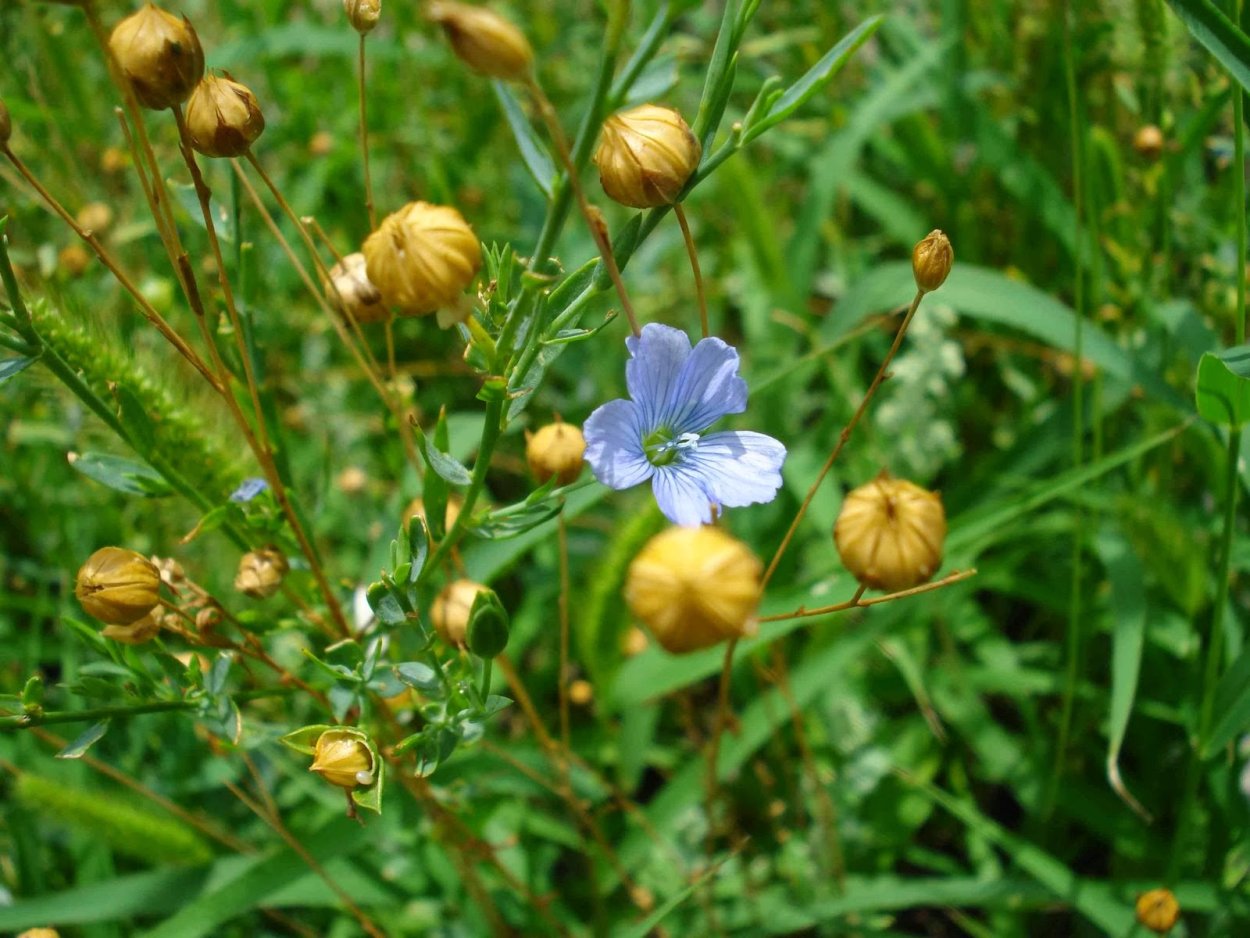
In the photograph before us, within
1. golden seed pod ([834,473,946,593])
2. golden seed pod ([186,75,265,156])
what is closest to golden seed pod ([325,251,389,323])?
golden seed pod ([186,75,265,156])

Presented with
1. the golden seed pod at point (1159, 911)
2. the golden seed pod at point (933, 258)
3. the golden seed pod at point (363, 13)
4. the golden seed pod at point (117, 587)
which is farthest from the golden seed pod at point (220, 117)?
the golden seed pod at point (1159, 911)

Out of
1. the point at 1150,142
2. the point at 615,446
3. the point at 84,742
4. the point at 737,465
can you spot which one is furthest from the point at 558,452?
the point at 1150,142

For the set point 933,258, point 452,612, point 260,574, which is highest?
point 933,258

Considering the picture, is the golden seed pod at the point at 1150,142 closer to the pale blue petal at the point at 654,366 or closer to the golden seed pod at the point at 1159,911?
the pale blue petal at the point at 654,366

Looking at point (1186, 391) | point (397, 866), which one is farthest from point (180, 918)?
point (1186, 391)

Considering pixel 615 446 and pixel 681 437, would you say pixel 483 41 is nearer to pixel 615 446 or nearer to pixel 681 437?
pixel 615 446

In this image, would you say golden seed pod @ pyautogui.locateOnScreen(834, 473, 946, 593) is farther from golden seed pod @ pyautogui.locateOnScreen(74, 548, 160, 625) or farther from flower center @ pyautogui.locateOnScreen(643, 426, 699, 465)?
golden seed pod @ pyautogui.locateOnScreen(74, 548, 160, 625)
